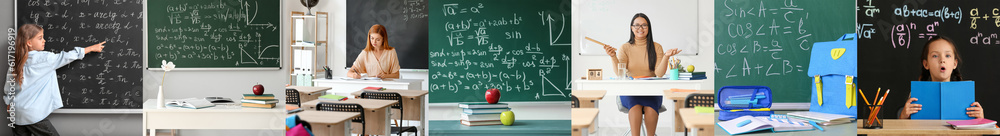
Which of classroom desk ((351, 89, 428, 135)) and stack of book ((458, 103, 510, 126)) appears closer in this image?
classroom desk ((351, 89, 428, 135))

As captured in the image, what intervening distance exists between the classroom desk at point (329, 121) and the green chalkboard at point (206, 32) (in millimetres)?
410

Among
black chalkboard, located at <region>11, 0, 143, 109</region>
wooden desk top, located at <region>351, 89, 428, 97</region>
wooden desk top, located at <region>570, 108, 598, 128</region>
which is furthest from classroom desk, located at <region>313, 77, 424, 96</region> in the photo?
black chalkboard, located at <region>11, 0, 143, 109</region>

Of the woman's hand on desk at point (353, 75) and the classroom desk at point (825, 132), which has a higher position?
the woman's hand on desk at point (353, 75)

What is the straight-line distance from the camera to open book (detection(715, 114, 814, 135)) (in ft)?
7.40

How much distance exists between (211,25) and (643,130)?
1659 millimetres

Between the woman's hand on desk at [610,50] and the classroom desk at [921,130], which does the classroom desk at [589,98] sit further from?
the classroom desk at [921,130]

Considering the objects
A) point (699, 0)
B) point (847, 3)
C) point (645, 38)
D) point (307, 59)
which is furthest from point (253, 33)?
point (847, 3)

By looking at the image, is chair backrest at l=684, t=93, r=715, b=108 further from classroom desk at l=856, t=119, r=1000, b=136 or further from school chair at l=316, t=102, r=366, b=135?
school chair at l=316, t=102, r=366, b=135

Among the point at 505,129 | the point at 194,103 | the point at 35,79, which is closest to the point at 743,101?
the point at 505,129

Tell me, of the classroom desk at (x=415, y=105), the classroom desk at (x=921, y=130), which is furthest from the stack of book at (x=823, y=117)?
the classroom desk at (x=415, y=105)

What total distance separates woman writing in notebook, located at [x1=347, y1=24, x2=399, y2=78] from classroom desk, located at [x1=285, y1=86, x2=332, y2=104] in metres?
0.12

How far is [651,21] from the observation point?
2.24 metres

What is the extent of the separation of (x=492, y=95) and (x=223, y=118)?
100cm

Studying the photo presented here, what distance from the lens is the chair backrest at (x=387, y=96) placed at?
7.58 feet
